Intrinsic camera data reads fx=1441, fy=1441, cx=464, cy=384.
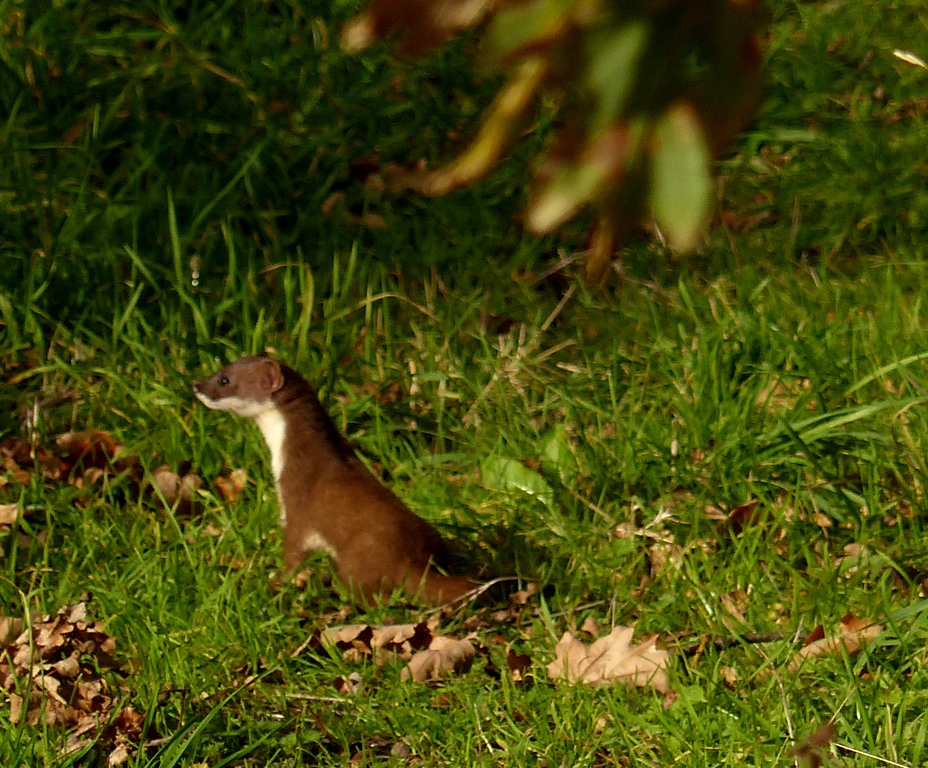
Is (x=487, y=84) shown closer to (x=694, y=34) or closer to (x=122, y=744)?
(x=122, y=744)

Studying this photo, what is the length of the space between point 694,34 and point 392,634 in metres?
2.44

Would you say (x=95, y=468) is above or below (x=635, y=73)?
below

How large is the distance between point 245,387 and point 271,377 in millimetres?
82

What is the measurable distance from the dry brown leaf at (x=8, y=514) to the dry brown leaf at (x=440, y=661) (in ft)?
4.10

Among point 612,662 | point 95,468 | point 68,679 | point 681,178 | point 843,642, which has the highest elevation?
point 681,178

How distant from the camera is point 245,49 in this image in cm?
574

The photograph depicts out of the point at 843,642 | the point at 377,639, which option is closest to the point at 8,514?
the point at 377,639

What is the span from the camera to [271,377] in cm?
384

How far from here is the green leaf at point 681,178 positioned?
3.24 feet

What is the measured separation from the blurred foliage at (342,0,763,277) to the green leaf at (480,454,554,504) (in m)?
2.71

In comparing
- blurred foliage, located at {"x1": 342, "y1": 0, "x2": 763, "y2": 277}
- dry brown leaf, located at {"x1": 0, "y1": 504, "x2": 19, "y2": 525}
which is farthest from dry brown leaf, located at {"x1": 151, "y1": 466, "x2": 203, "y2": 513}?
blurred foliage, located at {"x1": 342, "y1": 0, "x2": 763, "y2": 277}

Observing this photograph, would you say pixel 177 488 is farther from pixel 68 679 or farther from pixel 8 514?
pixel 68 679

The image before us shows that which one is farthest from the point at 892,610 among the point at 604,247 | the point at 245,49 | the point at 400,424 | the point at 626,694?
the point at 245,49

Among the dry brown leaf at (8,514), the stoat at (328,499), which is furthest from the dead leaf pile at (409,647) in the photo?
the dry brown leaf at (8,514)
